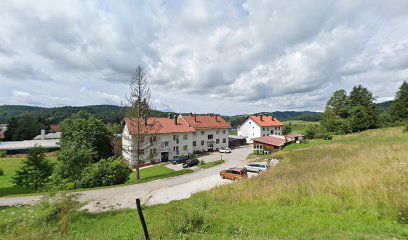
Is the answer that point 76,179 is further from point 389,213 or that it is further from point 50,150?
point 50,150

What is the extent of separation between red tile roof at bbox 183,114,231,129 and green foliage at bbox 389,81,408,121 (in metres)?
55.3

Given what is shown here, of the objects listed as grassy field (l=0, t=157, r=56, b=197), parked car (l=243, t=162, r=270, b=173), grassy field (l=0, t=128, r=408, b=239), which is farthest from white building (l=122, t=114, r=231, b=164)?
grassy field (l=0, t=128, r=408, b=239)

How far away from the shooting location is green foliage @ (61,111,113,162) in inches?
1384

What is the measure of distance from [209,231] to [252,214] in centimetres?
224

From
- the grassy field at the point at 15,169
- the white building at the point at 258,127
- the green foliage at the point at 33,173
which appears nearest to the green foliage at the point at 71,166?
the grassy field at the point at 15,169

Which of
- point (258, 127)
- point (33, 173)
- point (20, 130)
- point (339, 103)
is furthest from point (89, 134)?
point (339, 103)

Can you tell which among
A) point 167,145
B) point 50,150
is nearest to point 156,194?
point 167,145

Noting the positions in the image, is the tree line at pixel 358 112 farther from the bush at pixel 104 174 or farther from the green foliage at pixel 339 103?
the bush at pixel 104 174

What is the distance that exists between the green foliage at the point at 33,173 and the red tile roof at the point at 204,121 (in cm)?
3173

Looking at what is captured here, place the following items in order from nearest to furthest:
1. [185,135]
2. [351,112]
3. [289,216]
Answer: [289,216]
[185,135]
[351,112]

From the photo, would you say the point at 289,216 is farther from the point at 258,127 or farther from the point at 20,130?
the point at 20,130

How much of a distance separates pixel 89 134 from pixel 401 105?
8804cm

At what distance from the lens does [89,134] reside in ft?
120

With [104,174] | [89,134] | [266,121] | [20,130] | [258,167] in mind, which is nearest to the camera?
[104,174]
